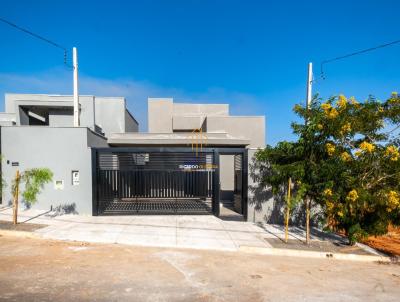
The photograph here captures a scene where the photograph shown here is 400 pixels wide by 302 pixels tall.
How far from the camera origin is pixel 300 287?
480cm

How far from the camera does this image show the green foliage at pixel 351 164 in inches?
264

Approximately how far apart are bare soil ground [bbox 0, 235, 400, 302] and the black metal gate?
361 centimetres

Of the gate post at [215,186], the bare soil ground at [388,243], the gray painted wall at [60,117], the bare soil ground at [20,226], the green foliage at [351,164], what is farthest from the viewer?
the gray painted wall at [60,117]

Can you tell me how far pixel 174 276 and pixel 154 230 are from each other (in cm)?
362

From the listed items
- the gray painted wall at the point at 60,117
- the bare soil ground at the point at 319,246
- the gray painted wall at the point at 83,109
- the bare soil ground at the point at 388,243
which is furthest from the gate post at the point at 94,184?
the bare soil ground at the point at 388,243

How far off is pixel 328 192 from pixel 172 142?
26.7ft

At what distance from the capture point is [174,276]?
16.5 ft

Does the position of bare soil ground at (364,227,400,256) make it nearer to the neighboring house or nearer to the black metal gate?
the neighboring house

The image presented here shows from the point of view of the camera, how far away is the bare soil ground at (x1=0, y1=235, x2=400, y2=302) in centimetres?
425

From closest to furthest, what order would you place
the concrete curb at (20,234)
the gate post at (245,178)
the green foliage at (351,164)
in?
the green foliage at (351,164) < the concrete curb at (20,234) < the gate post at (245,178)

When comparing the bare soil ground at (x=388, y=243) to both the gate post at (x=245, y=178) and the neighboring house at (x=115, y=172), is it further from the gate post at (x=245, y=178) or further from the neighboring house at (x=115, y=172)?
the gate post at (x=245, y=178)

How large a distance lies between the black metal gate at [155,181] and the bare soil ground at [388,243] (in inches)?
233

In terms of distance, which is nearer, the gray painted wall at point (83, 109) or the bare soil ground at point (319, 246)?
the bare soil ground at point (319, 246)

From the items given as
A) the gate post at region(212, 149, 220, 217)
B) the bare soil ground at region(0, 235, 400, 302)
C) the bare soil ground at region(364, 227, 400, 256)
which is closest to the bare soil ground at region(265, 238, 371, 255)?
the bare soil ground at region(0, 235, 400, 302)
